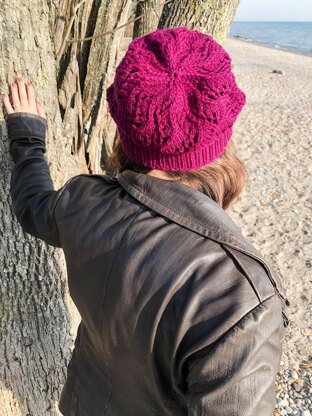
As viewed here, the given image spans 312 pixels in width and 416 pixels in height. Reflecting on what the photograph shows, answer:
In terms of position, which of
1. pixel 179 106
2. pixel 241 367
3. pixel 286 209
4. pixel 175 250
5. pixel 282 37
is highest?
pixel 179 106

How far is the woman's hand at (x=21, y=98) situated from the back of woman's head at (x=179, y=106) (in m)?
0.54

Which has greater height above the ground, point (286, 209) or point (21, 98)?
point (21, 98)

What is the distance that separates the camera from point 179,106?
1095 millimetres

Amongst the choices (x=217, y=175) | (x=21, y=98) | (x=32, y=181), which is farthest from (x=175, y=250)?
(x=21, y=98)

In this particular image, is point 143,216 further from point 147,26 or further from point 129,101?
point 147,26

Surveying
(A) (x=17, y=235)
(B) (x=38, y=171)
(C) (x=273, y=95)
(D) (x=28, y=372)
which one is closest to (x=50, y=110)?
(B) (x=38, y=171)

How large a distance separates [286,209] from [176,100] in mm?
5110

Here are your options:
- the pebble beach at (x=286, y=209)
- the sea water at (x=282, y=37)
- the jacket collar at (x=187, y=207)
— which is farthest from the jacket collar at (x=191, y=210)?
the sea water at (x=282, y=37)

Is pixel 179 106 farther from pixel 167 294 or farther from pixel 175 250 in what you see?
pixel 167 294

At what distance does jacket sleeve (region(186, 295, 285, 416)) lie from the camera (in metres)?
1.02

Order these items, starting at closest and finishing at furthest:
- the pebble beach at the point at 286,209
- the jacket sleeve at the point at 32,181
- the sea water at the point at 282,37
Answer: the jacket sleeve at the point at 32,181, the pebble beach at the point at 286,209, the sea water at the point at 282,37

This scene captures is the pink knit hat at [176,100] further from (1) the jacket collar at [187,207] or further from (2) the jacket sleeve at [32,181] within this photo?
(2) the jacket sleeve at [32,181]

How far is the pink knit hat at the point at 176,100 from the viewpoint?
110 centimetres

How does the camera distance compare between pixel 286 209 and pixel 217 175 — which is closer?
pixel 217 175
